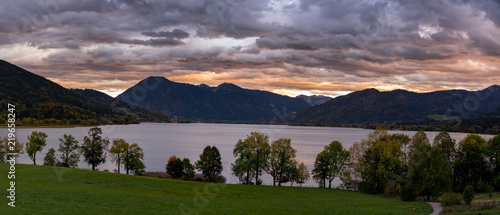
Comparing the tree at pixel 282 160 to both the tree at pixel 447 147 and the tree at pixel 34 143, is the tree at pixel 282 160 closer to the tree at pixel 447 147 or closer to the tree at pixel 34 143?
the tree at pixel 447 147

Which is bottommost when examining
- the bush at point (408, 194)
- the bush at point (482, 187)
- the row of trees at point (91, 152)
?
the bush at point (482, 187)

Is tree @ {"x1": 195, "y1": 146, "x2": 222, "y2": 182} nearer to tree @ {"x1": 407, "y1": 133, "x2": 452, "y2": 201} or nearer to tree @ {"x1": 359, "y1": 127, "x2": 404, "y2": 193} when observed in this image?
tree @ {"x1": 359, "y1": 127, "x2": 404, "y2": 193}

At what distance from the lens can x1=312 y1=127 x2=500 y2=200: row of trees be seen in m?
64.8

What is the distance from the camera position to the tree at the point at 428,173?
58.9m

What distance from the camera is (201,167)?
8100 cm

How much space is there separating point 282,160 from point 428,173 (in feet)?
91.6

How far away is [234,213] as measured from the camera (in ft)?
120

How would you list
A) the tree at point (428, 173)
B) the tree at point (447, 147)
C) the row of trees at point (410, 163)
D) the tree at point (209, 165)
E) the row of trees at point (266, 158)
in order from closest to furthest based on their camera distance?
the tree at point (428, 173), the row of trees at point (410, 163), the row of trees at point (266, 158), the tree at point (447, 147), the tree at point (209, 165)

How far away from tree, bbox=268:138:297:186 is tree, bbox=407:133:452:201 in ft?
78.0

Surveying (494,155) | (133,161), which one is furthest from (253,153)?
(494,155)

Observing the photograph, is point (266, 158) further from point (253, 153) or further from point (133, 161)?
point (133, 161)

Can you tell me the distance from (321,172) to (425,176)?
2202cm

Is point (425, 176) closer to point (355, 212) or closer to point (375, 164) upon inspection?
point (375, 164)

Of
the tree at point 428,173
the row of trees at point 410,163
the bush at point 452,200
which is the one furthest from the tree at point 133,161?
the bush at point 452,200
